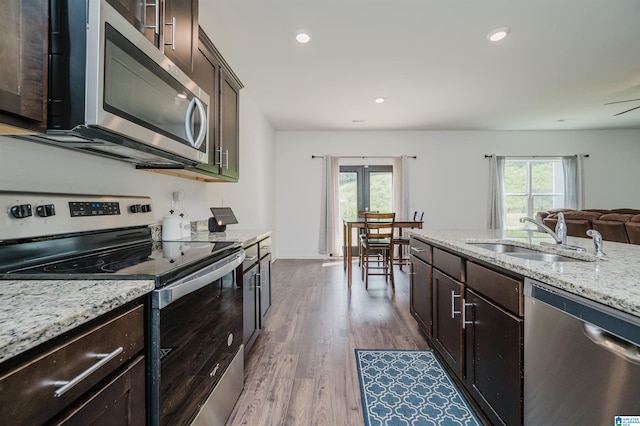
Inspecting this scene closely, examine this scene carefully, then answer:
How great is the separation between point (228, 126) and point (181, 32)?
3.00 feet

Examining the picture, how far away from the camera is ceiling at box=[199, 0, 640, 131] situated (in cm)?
224

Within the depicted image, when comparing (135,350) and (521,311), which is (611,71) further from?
(135,350)

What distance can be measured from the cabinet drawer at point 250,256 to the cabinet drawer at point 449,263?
1.23 metres

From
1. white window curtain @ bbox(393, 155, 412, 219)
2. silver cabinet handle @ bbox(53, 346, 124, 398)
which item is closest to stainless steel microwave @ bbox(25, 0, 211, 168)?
silver cabinet handle @ bbox(53, 346, 124, 398)

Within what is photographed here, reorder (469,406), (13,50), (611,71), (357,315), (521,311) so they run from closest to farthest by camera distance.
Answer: (13,50)
(521,311)
(469,406)
(357,315)
(611,71)

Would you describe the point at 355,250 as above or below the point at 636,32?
below

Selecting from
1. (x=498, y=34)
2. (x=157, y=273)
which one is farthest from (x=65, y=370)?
(x=498, y=34)

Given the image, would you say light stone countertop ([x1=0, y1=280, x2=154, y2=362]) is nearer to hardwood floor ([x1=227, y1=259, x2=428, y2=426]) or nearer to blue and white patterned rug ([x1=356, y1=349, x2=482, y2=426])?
hardwood floor ([x1=227, y1=259, x2=428, y2=426])

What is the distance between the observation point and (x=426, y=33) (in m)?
2.52

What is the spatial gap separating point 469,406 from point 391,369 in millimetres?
476

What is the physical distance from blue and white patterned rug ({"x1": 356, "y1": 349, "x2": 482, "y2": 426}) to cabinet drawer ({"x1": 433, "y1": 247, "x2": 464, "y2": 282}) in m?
0.66

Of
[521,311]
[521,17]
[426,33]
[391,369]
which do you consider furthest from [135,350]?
[521,17]

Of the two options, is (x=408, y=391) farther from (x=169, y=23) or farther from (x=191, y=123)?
(x=169, y=23)

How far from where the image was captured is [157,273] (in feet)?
2.75
